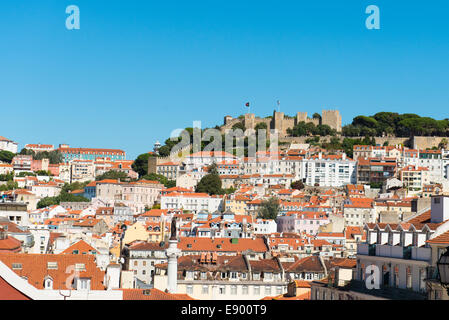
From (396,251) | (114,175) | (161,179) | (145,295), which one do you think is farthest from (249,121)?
(396,251)

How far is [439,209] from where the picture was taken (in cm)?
1831

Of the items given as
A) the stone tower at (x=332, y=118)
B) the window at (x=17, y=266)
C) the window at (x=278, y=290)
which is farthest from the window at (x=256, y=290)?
the stone tower at (x=332, y=118)

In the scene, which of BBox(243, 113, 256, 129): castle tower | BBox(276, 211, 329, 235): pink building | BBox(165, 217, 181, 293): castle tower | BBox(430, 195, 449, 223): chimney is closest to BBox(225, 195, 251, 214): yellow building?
BBox(276, 211, 329, 235): pink building

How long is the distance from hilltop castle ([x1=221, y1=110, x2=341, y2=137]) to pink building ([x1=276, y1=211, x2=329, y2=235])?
5430cm

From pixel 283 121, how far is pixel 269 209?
52972 millimetres

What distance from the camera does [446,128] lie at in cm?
13062

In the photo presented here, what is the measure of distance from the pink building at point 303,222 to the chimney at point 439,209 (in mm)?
60076

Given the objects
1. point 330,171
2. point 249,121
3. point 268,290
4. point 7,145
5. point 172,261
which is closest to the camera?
point 172,261

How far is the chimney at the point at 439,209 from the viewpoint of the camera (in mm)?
18042

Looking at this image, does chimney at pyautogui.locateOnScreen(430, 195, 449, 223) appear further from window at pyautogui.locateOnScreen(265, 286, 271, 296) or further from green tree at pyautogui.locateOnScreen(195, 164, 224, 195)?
green tree at pyautogui.locateOnScreen(195, 164, 224, 195)

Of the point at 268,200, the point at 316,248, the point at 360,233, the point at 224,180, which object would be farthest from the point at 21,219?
the point at 224,180

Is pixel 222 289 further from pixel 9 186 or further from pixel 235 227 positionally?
pixel 9 186

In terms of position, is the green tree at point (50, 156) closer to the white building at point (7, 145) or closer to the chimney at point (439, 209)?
the white building at point (7, 145)

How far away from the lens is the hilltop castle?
135750mm
